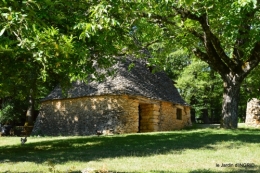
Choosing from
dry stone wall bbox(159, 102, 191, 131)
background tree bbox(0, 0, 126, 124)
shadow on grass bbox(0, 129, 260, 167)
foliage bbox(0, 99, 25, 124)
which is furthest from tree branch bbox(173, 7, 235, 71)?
foliage bbox(0, 99, 25, 124)

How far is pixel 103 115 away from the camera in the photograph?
67.4ft

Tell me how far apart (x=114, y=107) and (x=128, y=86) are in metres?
1.77

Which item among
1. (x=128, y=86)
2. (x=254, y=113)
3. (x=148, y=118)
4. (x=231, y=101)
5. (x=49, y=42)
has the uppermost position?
(x=128, y=86)

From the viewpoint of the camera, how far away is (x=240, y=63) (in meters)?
16.1

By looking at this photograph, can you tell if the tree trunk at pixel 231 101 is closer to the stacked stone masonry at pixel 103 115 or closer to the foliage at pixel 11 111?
the stacked stone masonry at pixel 103 115

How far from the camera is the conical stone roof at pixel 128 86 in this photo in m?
20.6

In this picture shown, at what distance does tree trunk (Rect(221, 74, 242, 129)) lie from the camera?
52.3 feet

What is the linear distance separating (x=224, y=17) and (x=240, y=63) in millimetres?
5415

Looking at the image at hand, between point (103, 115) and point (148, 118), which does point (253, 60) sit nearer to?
point (148, 118)

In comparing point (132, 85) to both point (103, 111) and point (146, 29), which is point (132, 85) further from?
point (146, 29)

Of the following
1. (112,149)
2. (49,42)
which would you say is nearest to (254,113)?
(112,149)

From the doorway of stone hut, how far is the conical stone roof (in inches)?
43.0

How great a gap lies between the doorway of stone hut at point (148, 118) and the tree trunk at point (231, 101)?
6.95 metres

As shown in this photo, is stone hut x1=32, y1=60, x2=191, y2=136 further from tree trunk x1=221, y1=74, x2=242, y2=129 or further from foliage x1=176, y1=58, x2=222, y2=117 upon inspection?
foliage x1=176, y1=58, x2=222, y2=117
